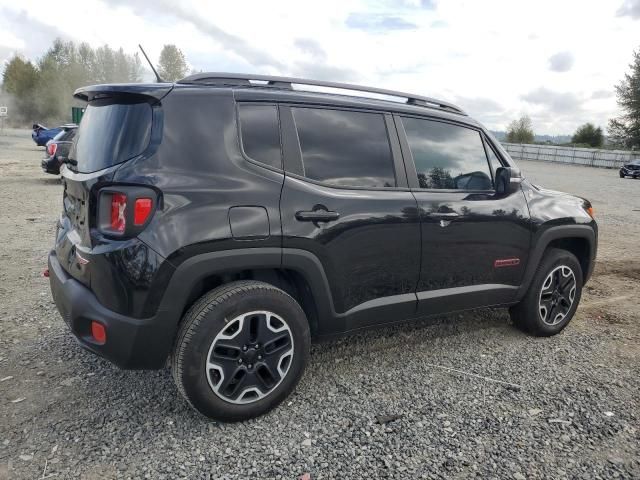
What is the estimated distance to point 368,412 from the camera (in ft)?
9.57

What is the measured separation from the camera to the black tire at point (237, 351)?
8.40 feet

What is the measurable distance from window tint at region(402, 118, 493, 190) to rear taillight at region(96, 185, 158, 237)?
1.77 meters

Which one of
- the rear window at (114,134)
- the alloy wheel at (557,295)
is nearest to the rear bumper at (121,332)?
the rear window at (114,134)

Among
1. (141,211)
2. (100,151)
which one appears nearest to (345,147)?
(141,211)

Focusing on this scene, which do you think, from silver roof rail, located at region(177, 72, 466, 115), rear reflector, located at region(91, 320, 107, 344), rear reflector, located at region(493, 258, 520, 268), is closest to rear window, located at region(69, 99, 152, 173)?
silver roof rail, located at region(177, 72, 466, 115)

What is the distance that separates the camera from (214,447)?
2555mm

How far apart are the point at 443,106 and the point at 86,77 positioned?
8256 cm

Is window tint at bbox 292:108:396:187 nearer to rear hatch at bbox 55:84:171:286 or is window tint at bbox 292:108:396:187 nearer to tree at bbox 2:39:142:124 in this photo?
rear hatch at bbox 55:84:171:286

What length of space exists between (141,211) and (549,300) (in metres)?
3.30

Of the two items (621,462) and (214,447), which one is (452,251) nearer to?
(621,462)

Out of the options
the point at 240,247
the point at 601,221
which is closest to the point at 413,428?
the point at 240,247

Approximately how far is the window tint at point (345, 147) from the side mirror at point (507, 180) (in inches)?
37.7

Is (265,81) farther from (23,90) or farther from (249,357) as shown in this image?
(23,90)

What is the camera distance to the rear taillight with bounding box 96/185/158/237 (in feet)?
7.86
